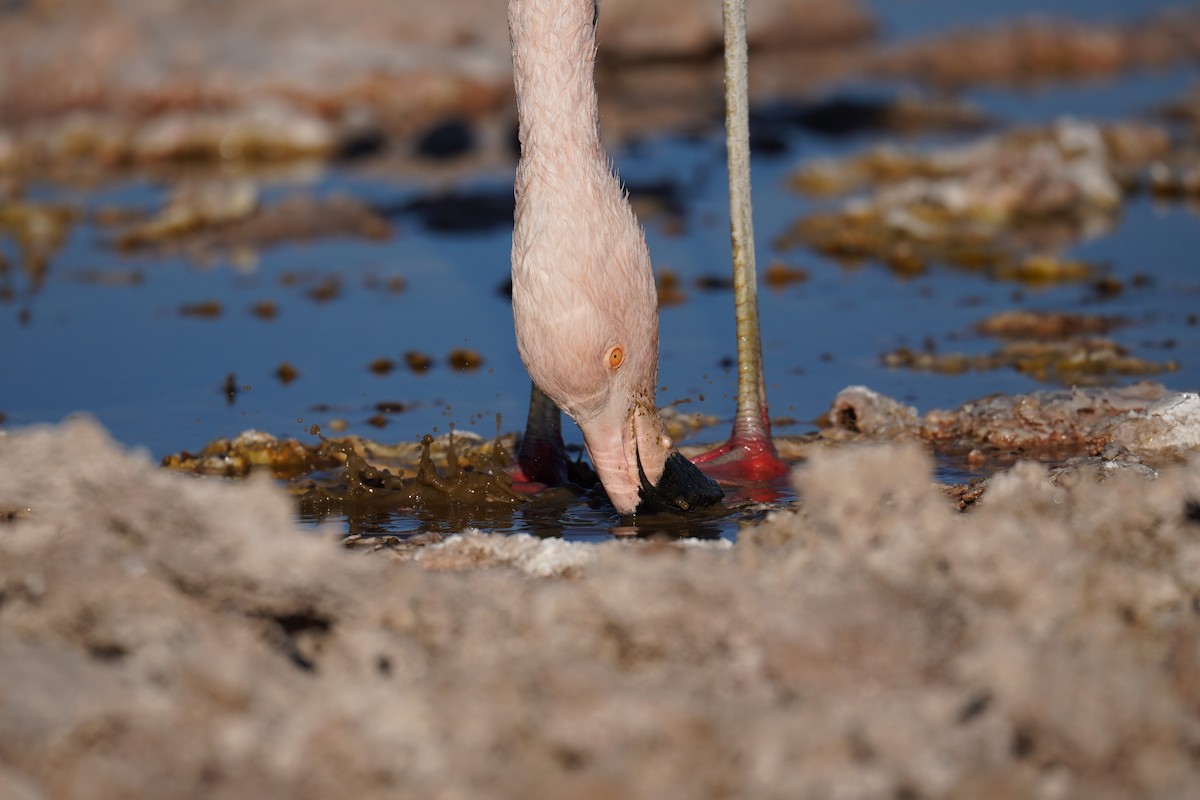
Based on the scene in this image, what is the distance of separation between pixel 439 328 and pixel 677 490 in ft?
14.2

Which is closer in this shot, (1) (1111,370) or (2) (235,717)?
(2) (235,717)

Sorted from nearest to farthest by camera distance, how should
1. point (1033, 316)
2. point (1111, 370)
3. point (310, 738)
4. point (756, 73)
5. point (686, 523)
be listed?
point (310, 738)
point (686, 523)
point (1111, 370)
point (1033, 316)
point (756, 73)

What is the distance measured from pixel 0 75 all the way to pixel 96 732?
17338 millimetres

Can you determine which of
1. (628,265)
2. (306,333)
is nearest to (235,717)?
(628,265)

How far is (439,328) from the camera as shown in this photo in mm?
9367

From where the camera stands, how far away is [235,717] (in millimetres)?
2893

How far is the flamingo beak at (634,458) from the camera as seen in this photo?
198 inches

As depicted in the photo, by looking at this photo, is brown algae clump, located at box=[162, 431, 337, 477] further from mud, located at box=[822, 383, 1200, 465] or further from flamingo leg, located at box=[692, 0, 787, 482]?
mud, located at box=[822, 383, 1200, 465]

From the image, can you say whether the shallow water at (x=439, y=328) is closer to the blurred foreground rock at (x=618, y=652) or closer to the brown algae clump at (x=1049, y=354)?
the brown algae clump at (x=1049, y=354)

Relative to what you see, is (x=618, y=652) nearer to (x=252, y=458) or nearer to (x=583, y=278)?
(x=583, y=278)

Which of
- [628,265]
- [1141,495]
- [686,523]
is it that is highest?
[628,265]

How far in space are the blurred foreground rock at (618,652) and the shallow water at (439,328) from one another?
5.95 feet

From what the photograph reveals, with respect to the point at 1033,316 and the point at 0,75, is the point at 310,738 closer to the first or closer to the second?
the point at 1033,316

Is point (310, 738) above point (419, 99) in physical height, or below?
below
